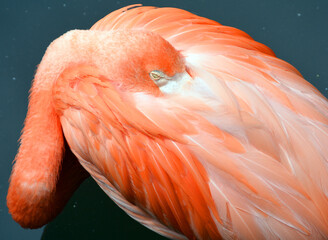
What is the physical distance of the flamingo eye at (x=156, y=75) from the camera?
1.28m

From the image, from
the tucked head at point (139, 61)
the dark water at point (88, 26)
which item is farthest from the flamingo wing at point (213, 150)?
the dark water at point (88, 26)

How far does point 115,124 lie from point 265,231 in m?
0.54

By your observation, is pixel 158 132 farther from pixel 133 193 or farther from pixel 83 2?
pixel 83 2

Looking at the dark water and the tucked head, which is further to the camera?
the dark water

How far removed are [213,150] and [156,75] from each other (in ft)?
0.93

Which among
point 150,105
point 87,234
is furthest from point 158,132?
point 87,234

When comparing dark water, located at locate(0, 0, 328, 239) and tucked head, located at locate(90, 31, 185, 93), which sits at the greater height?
tucked head, located at locate(90, 31, 185, 93)

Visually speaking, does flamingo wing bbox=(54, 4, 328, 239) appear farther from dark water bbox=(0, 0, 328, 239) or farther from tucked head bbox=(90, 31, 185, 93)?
dark water bbox=(0, 0, 328, 239)

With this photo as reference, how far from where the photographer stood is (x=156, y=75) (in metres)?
1.28

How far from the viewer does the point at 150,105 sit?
1.29 metres

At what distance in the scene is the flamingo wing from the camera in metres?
1.22

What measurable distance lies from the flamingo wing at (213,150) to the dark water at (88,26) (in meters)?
0.72

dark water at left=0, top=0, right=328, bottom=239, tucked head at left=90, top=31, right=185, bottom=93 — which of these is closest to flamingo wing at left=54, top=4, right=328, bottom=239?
tucked head at left=90, top=31, right=185, bottom=93

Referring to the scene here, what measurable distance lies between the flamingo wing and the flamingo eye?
0.20 feet
